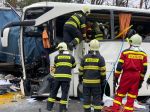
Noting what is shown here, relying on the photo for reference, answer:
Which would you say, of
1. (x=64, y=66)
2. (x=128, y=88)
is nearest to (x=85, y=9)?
(x=64, y=66)

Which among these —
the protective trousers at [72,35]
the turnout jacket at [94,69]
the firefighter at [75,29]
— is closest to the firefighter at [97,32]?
the firefighter at [75,29]

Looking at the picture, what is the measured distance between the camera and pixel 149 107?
10.3 m

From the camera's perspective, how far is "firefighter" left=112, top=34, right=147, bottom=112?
9688 mm

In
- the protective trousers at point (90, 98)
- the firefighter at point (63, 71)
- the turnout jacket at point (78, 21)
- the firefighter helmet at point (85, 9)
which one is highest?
the firefighter helmet at point (85, 9)

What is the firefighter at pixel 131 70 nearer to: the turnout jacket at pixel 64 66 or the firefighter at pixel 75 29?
the turnout jacket at pixel 64 66

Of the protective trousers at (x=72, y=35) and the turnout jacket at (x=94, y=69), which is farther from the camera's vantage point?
the protective trousers at (x=72, y=35)

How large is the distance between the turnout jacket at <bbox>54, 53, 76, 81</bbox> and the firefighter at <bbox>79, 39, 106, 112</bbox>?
385 mm

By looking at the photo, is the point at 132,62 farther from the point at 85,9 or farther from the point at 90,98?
the point at 85,9

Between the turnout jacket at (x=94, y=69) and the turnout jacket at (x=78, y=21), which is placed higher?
the turnout jacket at (x=78, y=21)

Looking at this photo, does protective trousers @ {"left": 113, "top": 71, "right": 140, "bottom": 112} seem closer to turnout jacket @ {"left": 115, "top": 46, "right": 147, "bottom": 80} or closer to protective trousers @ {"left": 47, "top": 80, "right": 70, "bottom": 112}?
turnout jacket @ {"left": 115, "top": 46, "right": 147, "bottom": 80}

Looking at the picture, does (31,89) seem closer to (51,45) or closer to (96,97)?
(51,45)

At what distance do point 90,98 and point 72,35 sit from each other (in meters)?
1.81

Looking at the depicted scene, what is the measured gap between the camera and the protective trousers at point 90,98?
32.9 feet

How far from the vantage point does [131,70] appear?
9.71 metres
